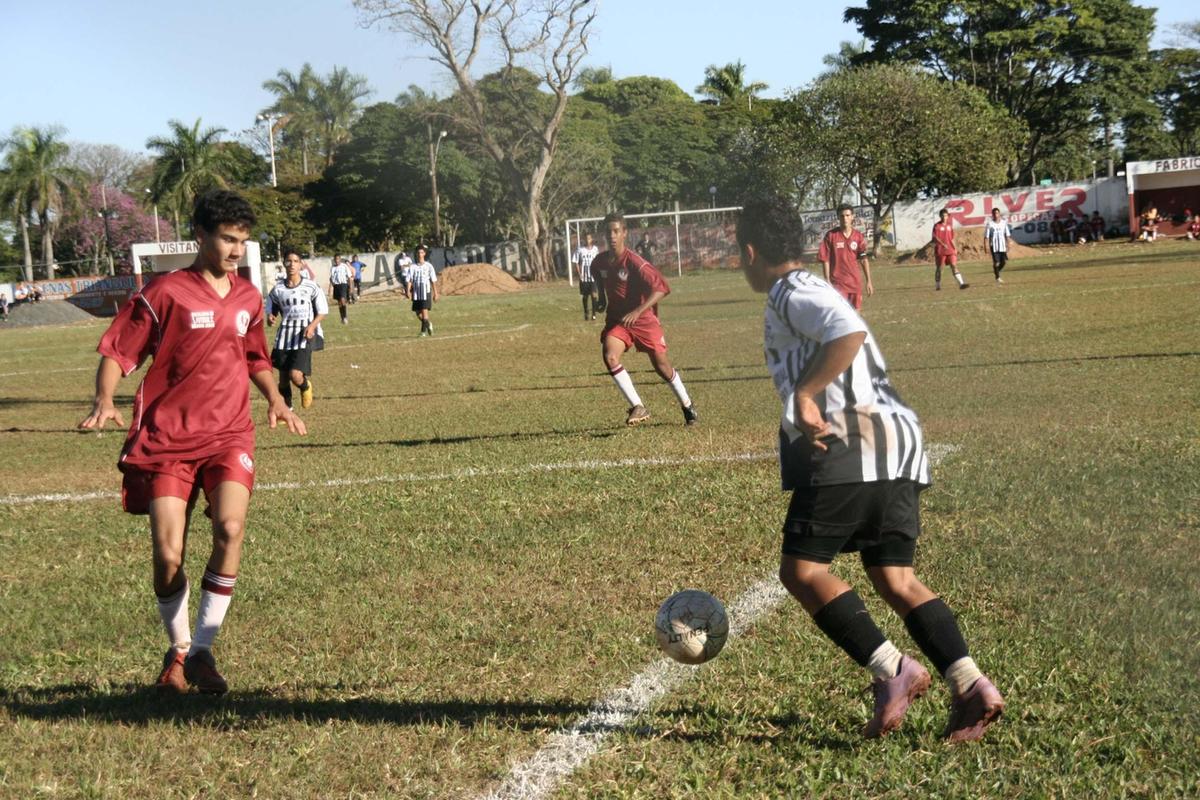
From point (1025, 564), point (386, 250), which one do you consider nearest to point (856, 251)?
point (1025, 564)

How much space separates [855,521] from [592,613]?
190 cm

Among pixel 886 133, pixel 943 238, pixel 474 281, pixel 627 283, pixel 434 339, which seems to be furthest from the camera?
pixel 474 281

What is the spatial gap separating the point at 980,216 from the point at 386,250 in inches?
1499

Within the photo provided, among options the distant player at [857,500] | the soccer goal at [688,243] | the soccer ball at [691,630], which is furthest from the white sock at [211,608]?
the soccer goal at [688,243]

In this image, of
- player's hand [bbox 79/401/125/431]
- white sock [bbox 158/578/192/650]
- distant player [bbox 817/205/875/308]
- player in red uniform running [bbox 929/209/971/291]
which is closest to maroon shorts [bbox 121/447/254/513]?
player's hand [bbox 79/401/125/431]

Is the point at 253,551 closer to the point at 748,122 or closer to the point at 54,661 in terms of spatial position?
the point at 54,661

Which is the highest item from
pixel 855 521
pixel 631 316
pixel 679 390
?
pixel 631 316

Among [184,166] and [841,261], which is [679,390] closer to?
[841,261]

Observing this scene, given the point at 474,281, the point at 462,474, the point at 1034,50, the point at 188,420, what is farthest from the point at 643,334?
the point at 1034,50

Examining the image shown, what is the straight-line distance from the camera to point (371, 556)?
6898 millimetres

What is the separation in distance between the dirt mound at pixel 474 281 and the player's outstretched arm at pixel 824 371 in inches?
2047

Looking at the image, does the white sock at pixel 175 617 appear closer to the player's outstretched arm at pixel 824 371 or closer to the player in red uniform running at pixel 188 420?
the player in red uniform running at pixel 188 420

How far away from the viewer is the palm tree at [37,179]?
7581 centimetres

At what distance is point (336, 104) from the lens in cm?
9000
